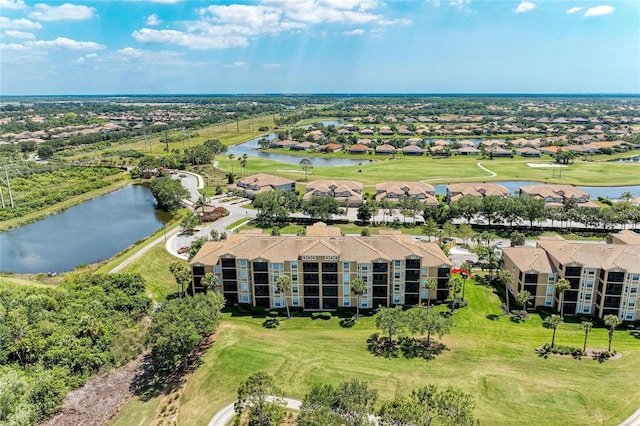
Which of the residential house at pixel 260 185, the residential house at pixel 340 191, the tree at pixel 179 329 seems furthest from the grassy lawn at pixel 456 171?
the tree at pixel 179 329

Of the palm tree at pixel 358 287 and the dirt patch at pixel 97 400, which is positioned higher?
the palm tree at pixel 358 287

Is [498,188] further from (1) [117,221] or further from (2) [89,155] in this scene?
(2) [89,155]

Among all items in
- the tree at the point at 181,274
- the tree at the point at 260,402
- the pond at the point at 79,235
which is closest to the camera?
the tree at the point at 260,402

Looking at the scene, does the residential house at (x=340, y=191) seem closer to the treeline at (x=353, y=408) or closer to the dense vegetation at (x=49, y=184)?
the dense vegetation at (x=49, y=184)

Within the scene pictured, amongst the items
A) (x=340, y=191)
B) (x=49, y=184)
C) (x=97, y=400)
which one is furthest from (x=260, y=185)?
(x=97, y=400)

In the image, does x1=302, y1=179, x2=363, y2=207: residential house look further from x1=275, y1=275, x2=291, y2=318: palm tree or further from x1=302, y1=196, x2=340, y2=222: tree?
x1=275, y1=275, x2=291, y2=318: palm tree

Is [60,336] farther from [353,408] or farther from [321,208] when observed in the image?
[321,208]

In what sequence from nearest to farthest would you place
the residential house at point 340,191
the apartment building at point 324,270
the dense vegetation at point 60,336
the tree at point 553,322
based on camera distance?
1. the dense vegetation at point 60,336
2. the tree at point 553,322
3. the apartment building at point 324,270
4. the residential house at point 340,191
